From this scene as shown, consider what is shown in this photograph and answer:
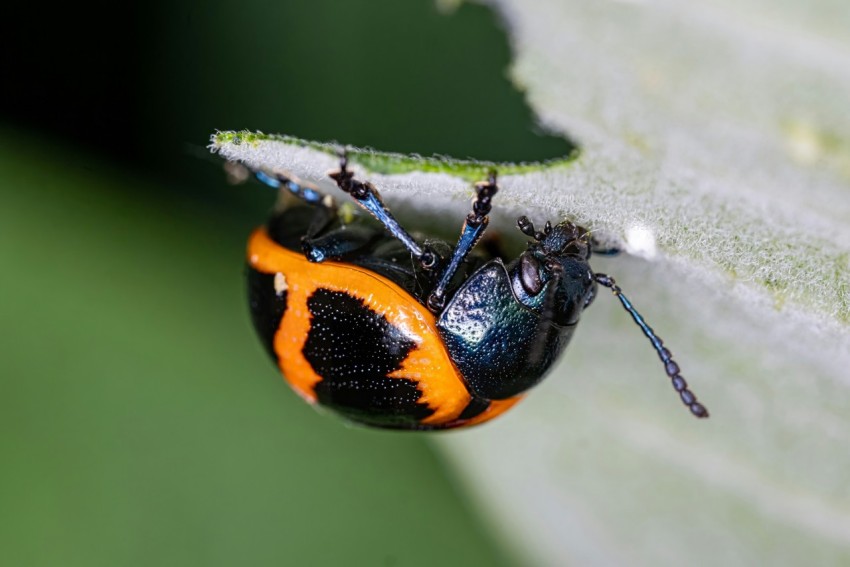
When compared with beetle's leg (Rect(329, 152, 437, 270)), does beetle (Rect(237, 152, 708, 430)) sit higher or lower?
lower

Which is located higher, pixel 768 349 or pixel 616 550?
pixel 768 349

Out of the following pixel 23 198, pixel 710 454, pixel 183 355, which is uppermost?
pixel 710 454

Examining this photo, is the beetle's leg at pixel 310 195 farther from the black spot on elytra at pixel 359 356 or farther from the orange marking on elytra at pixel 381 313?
the black spot on elytra at pixel 359 356

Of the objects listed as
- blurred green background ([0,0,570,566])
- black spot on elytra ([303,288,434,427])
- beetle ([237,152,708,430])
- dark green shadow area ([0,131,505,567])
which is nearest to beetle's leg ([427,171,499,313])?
beetle ([237,152,708,430])

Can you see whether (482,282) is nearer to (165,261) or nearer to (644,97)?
(644,97)

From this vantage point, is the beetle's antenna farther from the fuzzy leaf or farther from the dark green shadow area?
the dark green shadow area

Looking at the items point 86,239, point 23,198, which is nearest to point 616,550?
point 86,239

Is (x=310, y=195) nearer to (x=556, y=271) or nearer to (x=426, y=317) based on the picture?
(x=426, y=317)
